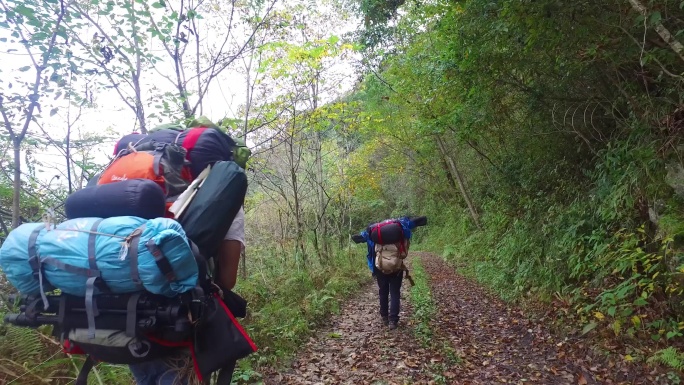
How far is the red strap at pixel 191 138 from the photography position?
219cm

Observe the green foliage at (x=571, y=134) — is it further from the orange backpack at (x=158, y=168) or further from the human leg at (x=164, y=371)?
the human leg at (x=164, y=371)

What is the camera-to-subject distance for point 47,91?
414 cm

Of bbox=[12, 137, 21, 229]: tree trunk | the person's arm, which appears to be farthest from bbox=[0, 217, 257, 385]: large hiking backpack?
bbox=[12, 137, 21, 229]: tree trunk

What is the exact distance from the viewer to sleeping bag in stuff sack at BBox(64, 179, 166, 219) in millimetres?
1865

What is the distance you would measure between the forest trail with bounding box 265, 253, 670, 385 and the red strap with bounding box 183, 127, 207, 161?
3595 mm

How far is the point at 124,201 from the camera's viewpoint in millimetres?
1868

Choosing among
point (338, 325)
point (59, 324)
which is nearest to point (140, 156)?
point (59, 324)

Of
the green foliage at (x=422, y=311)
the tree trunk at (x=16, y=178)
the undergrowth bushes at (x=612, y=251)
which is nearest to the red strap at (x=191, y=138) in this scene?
the tree trunk at (x=16, y=178)

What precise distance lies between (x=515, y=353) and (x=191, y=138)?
5.12m

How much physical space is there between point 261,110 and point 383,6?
5.84m

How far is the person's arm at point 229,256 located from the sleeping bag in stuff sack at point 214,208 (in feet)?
0.53

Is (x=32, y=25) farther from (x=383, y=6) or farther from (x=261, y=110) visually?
(x=383, y=6)

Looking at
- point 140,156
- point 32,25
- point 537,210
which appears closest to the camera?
point 140,156

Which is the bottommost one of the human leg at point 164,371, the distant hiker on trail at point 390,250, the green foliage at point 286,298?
the green foliage at point 286,298
